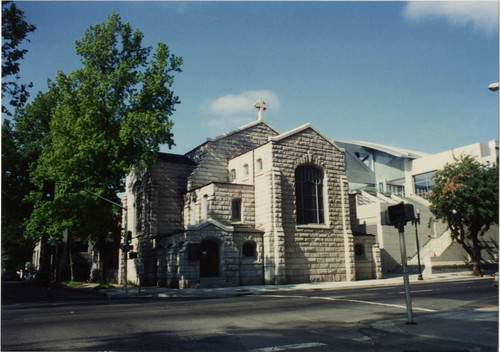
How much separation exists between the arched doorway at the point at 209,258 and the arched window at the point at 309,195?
701 cm

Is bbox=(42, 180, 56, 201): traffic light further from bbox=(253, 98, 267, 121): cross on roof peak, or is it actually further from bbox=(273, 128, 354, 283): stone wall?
bbox=(253, 98, 267, 121): cross on roof peak

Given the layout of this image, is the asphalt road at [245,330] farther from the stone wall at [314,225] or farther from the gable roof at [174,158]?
the gable roof at [174,158]

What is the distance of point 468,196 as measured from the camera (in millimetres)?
32344

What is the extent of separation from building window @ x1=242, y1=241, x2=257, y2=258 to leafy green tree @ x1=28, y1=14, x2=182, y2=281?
29.8ft

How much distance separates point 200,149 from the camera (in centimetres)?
3744

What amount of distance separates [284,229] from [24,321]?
2086cm

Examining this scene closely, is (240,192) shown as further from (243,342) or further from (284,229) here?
(243,342)

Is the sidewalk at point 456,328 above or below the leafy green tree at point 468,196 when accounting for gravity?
below

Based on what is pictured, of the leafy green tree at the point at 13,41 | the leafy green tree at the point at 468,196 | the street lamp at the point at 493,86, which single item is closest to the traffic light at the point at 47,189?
the leafy green tree at the point at 13,41

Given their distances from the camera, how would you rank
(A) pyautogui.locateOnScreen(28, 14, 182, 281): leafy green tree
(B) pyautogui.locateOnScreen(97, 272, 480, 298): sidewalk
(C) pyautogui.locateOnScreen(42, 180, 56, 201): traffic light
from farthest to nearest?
(A) pyautogui.locateOnScreen(28, 14, 182, 281): leafy green tree < (B) pyautogui.locateOnScreen(97, 272, 480, 298): sidewalk < (C) pyautogui.locateOnScreen(42, 180, 56, 201): traffic light

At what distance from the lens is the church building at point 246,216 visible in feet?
94.7

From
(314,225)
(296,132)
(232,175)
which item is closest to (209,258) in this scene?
(314,225)

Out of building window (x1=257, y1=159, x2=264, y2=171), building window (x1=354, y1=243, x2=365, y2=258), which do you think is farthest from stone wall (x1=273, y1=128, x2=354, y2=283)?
building window (x1=354, y1=243, x2=365, y2=258)

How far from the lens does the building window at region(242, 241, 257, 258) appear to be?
30125 mm
